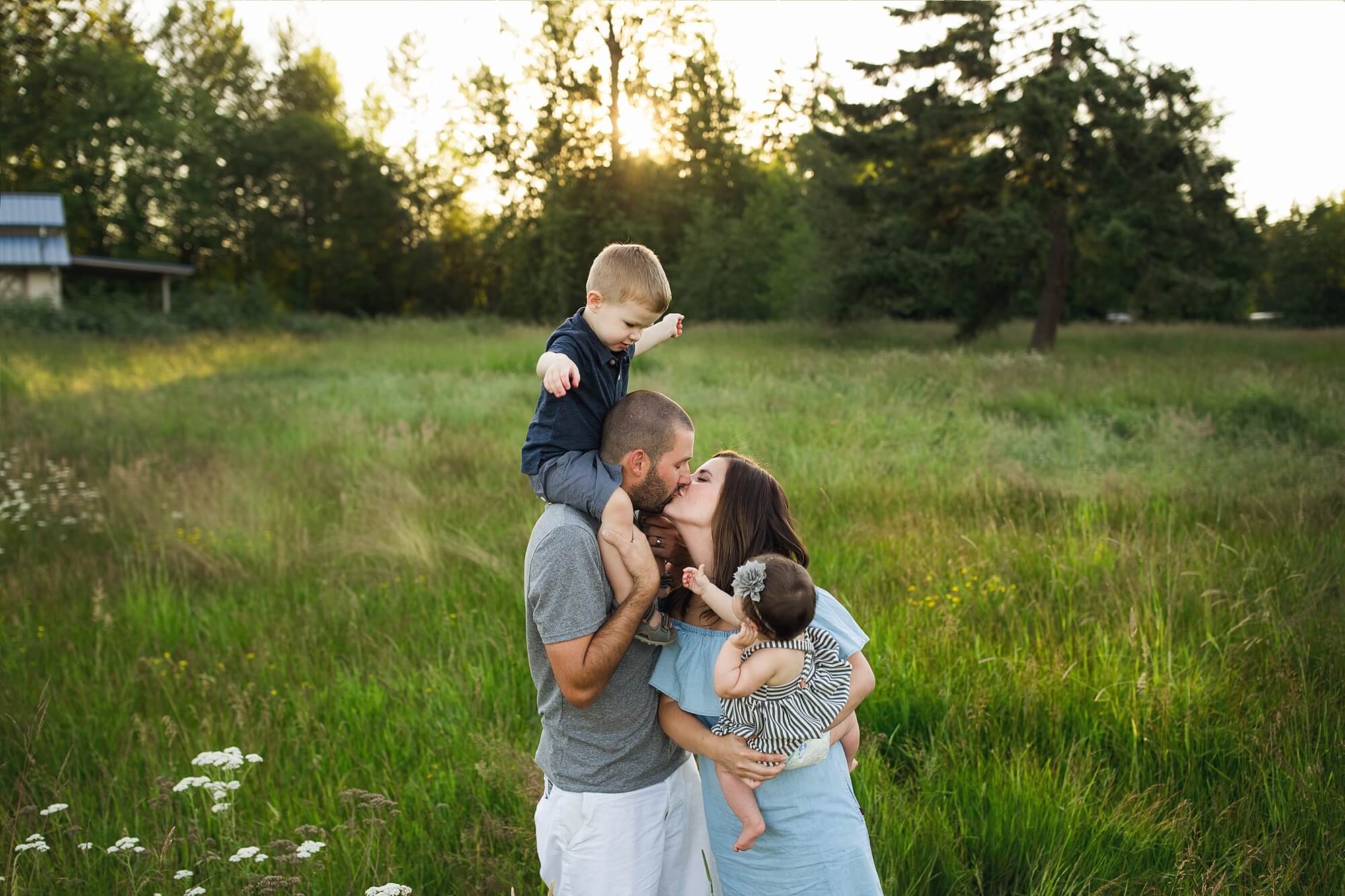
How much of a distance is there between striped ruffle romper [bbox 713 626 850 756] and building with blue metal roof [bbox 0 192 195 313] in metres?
38.8

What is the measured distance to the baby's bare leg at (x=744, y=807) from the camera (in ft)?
6.98

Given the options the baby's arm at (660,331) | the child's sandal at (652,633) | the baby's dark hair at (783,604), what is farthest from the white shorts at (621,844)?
the baby's arm at (660,331)

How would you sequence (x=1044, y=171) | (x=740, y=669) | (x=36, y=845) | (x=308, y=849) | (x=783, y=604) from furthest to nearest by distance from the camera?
1. (x=1044, y=171)
2. (x=36, y=845)
3. (x=308, y=849)
4. (x=740, y=669)
5. (x=783, y=604)

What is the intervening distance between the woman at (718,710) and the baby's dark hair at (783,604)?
0.20m

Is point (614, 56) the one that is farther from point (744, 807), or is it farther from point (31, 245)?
point (744, 807)

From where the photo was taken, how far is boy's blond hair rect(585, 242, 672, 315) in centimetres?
242

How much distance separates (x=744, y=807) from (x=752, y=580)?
1.93ft

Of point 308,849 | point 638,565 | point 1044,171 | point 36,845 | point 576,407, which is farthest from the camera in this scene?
point 1044,171

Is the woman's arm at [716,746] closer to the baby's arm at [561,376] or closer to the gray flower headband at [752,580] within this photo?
the gray flower headband at [752,580]

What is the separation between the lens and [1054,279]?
25.4 m

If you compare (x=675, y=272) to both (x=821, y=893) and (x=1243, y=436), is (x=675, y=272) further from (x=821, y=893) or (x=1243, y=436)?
(x=821, y=893)

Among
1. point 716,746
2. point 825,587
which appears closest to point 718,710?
point 716,746

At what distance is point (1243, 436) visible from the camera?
32.3ft

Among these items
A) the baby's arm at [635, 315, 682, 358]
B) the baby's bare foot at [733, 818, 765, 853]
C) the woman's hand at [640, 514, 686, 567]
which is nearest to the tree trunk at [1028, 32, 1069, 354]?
the baby's arm at [635, 315, 682, 358]
